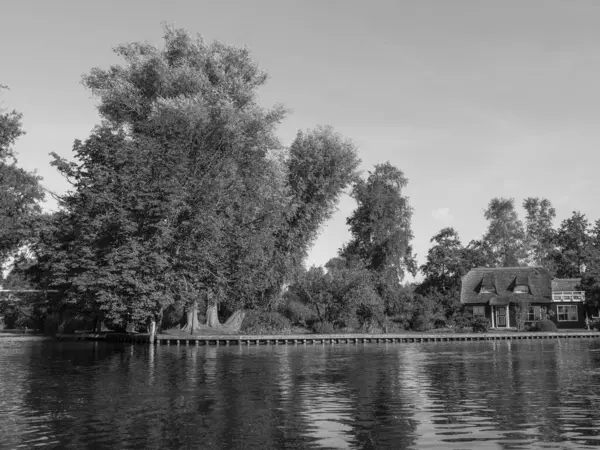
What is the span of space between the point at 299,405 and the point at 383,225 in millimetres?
65664

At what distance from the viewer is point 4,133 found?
4925cm

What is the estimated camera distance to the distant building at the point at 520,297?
254 feet

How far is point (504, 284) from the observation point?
3194 inches

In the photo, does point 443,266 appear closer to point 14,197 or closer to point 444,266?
point 444,266

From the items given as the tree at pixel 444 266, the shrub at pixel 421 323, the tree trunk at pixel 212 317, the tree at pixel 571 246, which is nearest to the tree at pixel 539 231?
the tree at pixel 571 246

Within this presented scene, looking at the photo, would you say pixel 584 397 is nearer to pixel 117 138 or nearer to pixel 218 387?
pixel 218 387

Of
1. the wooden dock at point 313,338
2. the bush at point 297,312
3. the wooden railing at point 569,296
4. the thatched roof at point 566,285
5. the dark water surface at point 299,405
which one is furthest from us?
the thatched roof at point 566,285

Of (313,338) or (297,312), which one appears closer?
(313,338)

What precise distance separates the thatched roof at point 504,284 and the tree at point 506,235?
21783mm

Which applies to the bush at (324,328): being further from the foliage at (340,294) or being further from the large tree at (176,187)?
the large tree at (176,187)

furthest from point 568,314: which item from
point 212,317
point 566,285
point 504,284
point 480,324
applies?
point 212,317

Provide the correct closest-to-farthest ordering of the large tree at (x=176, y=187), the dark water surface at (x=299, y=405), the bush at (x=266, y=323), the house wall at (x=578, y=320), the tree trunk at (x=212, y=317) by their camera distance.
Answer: the dark water surface at (x=299, y=405), the large tree at (x=176, y=187), the tree trunk at (x=212, y=317), the bush at (x=266, y=323), the house wall at (x=578, y=320)

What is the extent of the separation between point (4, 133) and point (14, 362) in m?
22.1

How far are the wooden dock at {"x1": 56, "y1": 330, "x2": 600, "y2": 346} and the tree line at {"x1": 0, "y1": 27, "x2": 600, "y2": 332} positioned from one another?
7.29 ft
